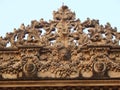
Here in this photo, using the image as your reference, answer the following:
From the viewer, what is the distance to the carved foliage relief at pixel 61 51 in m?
15.3

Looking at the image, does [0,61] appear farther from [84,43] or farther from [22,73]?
[84,43]

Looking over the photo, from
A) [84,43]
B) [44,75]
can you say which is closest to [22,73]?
[44,75]

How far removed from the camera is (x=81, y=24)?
16234 mm

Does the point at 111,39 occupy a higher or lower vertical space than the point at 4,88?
higher

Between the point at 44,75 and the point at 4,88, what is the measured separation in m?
1.21

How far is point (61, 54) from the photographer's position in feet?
51.2

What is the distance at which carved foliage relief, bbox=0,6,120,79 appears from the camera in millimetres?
15266

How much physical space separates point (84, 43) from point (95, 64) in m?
0.80

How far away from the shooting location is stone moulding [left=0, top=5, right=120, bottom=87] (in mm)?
14922

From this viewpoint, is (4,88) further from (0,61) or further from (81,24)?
(81,24)

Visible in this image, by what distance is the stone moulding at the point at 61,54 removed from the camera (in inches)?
587

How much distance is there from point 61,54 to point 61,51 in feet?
0.38

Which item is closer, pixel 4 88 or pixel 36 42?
pixel 4 88

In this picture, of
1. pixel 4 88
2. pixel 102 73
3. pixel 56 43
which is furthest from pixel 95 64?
pixel 4 88
